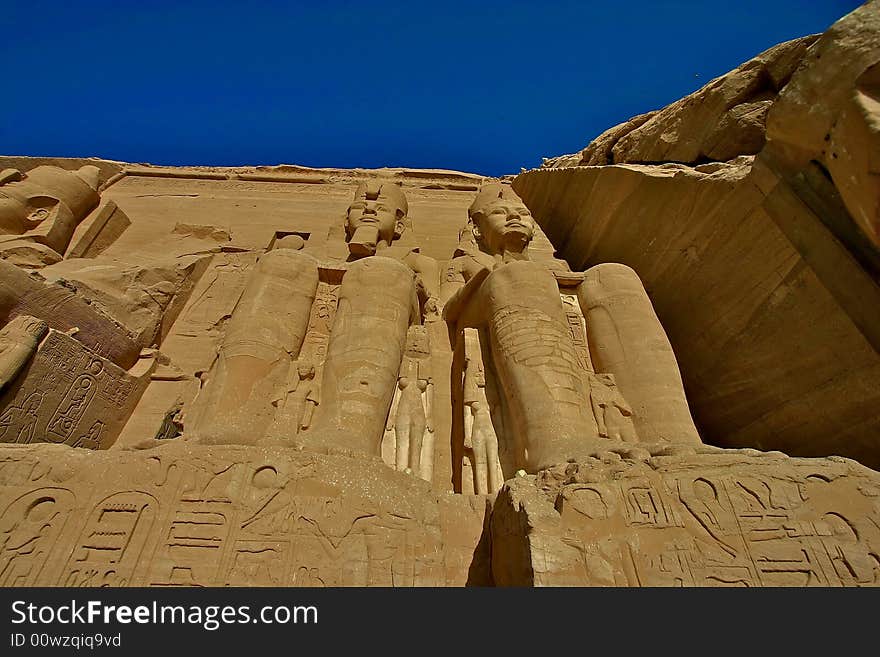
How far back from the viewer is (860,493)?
2205 millimetres

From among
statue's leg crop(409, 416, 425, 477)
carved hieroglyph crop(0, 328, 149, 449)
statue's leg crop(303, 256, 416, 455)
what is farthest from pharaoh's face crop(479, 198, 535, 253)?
carved hieroglyph crop(0, 328, 149, 449)

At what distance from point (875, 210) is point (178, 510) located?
3.27 metres

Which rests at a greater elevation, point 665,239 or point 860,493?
point 665,239

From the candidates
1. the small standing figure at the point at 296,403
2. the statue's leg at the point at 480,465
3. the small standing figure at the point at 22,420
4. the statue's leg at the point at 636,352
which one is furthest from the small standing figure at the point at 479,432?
the small standing figure at the point at 22,420

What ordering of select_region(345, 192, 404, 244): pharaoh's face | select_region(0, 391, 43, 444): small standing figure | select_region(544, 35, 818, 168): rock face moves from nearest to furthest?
select_region(0, 391, 43, 444): small standing figure < select_region(544, 35, 818, 168): rock face < select_region(345, 192, 404, 244): pharaoh's face

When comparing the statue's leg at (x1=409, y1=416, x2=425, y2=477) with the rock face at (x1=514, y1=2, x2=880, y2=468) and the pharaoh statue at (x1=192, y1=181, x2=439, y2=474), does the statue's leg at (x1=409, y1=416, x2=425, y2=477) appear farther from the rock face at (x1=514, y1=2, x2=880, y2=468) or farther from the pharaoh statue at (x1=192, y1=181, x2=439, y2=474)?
the rock face at (x1=514, y1=2, x2=880, y2=468)

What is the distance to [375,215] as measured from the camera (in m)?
5.79

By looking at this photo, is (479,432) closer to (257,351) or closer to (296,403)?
(296,403)

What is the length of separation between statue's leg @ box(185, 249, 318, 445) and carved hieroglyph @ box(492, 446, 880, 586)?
4.96 ft

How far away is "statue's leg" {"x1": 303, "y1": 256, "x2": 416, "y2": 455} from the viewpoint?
2.99 metres

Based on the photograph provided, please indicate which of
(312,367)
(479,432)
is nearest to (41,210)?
(312,367)

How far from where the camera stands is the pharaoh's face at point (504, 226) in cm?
528

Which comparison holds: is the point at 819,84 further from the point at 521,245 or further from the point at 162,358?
the point at 162,358

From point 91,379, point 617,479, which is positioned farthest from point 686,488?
point 91,379
